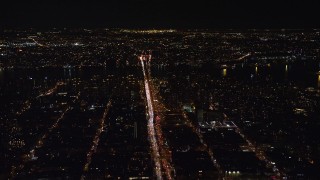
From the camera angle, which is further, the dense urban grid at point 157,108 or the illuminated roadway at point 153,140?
the dense urban grid at point 157,108

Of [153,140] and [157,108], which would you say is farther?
[157,108]

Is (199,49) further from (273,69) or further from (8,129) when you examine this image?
(8,129)

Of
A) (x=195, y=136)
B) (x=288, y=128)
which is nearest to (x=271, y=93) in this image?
(x=288, y=128)

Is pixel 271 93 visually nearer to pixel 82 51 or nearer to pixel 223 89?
pixel 223 89

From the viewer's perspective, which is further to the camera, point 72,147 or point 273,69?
point 273,69

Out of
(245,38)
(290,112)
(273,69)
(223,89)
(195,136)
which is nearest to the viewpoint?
(195,136)

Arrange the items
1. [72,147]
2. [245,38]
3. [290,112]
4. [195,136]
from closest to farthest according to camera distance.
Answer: [72,147] < [195,136] < [290,112] < [245,38]

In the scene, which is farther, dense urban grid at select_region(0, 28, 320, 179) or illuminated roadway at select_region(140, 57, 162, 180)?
dense urban grid at select_region(0, 28, 320, 179)
